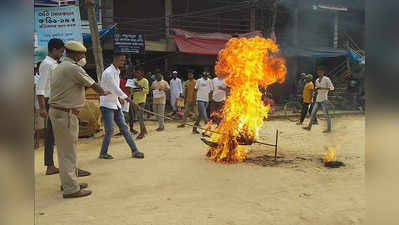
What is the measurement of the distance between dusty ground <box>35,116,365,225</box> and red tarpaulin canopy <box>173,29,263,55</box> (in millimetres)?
9128

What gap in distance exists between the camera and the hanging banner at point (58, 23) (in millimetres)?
11734

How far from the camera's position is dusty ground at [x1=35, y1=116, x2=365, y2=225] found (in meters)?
3.78

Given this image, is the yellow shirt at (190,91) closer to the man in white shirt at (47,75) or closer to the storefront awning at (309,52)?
the man in white shirt at (47,75)

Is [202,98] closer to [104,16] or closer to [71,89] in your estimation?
[71,89]

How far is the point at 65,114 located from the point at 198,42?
12.6m

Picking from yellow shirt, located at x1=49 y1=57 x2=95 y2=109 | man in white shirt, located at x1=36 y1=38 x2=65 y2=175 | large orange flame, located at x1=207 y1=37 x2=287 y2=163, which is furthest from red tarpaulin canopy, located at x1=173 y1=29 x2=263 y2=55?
yellow shirt, located at x1=49 y1=57 x2=95 y2=109

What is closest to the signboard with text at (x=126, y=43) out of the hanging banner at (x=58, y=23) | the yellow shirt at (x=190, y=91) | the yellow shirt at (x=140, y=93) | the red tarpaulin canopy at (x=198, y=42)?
the red tarpaulin canopy at (x=198, y=42)

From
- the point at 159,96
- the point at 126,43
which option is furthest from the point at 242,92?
the point at 126,43

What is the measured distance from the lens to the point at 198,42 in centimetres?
1650

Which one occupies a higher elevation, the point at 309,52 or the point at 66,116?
the point at 309,52

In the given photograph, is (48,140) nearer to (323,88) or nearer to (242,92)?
(242,92)

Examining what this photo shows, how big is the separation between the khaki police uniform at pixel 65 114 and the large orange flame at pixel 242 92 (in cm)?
281

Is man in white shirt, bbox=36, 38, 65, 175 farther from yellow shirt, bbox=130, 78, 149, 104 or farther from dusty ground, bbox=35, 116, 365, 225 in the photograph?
yellow shirt, bbox=130, 78, 149, 104

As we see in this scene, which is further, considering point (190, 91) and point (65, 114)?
point (190, 91)
